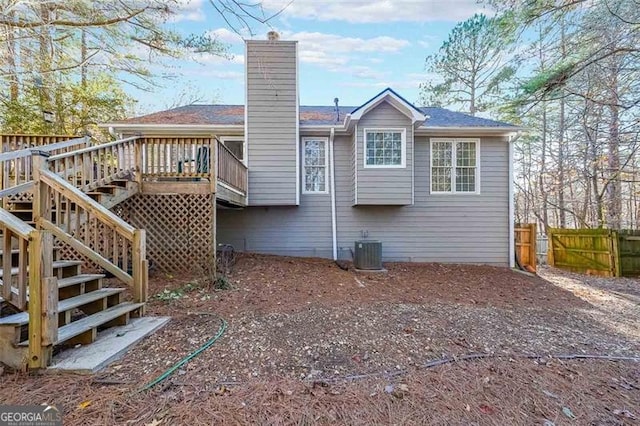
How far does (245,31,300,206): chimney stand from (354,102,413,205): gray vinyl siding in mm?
1736

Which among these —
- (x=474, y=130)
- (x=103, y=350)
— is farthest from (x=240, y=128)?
(x=103, y=350)

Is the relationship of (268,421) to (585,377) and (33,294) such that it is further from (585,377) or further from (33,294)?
(585,377)

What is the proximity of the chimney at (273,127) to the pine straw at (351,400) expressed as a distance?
19.9 feet

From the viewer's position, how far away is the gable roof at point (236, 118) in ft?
27.4

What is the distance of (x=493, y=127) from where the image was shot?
8297mm

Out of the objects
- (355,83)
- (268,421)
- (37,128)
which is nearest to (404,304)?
(268,421)

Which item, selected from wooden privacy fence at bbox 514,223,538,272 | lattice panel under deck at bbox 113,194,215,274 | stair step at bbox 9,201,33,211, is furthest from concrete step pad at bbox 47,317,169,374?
wooden privacy fence at bbox 514,223,538,272

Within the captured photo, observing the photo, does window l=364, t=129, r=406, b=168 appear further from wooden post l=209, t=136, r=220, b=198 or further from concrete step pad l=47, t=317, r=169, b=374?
concrete step pad l=47, t=317, r=169, b=374

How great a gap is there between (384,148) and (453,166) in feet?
7.49

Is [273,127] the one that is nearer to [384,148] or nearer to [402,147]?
Answer: [384,148]

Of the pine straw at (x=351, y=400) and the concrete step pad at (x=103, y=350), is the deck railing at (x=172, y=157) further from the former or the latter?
the pine straw at (x=351, y=400)

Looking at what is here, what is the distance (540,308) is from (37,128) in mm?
15882

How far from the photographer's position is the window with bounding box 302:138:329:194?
8.73 meters

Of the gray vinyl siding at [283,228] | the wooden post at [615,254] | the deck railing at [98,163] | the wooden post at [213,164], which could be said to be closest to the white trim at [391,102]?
the gray vinyl siding at [283,228]
